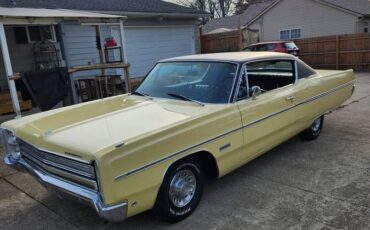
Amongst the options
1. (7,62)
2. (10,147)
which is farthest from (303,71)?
(7,62)

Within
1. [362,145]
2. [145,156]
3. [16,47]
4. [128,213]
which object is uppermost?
[16,47]

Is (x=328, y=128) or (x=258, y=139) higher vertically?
(x=258, y=139)

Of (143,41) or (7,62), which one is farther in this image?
(143,41)

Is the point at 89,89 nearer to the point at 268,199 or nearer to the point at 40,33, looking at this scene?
the point at 40,33

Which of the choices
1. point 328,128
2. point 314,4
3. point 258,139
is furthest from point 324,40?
point 258,139

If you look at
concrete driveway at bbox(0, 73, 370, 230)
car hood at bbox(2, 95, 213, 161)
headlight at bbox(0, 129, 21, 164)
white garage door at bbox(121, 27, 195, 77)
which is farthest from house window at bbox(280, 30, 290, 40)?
headlight at bbox(0, 129, 21, 164)

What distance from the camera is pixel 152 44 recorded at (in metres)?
14.3

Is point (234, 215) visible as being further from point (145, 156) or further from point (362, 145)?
point (362, 145)

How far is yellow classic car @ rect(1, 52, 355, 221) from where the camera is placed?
2.90 meters

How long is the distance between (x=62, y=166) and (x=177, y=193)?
111 centimetres

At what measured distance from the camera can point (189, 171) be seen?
140 inches

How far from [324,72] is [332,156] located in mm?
1768

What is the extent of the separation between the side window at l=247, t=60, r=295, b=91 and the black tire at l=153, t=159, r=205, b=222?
1806mm

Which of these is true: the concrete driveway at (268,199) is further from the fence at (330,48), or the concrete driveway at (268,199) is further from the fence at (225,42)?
the fence at (225,42)
